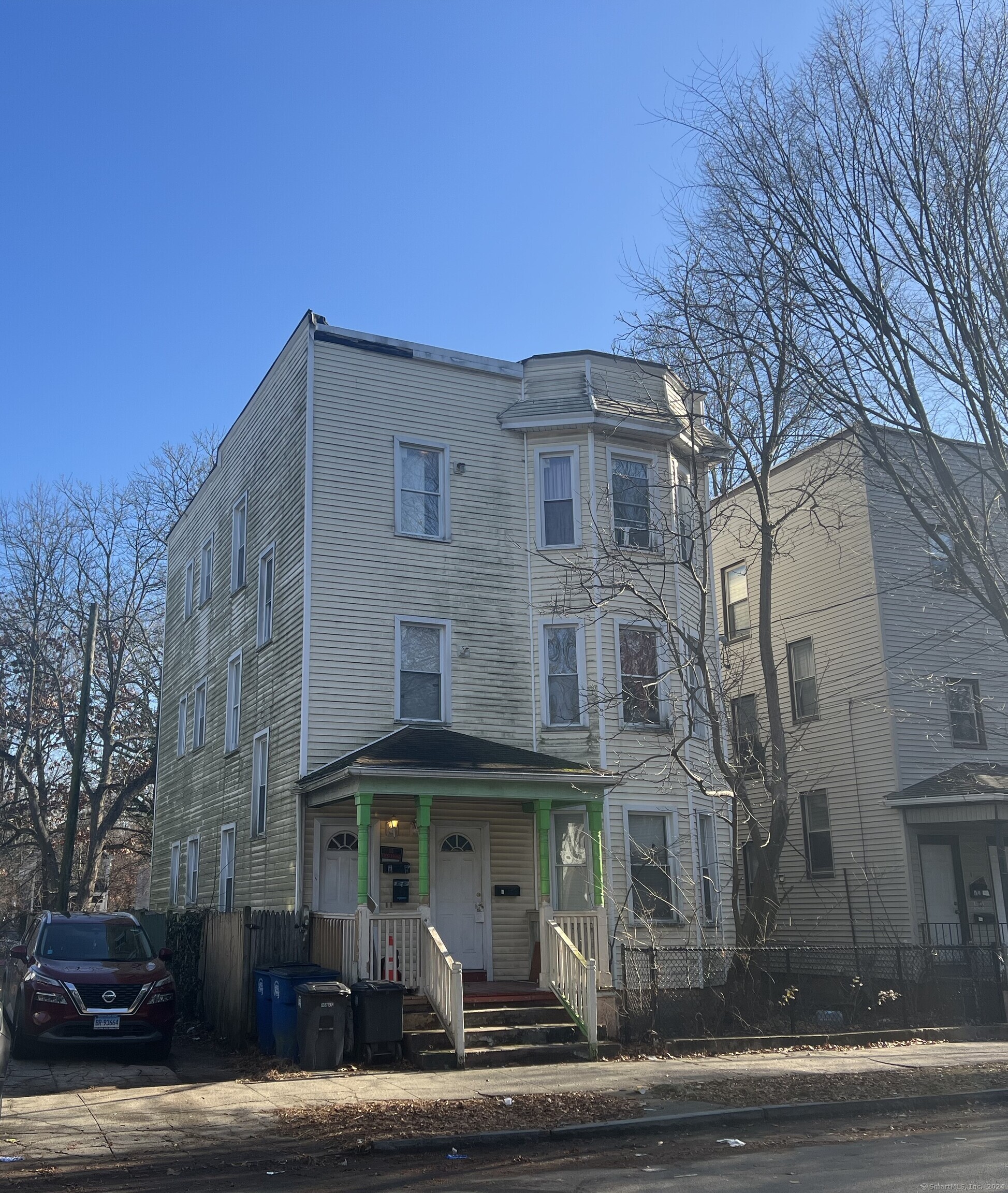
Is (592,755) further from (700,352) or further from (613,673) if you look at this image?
(700,352)

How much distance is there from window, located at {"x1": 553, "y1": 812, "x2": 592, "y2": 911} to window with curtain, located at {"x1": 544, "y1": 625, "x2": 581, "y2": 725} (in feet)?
5.28

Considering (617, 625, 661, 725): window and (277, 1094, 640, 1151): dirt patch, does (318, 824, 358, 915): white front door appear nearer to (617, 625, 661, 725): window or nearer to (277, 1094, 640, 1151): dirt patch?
(617, 625, 661, 725): window

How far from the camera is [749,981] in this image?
16328mm

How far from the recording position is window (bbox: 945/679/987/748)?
73.3ft

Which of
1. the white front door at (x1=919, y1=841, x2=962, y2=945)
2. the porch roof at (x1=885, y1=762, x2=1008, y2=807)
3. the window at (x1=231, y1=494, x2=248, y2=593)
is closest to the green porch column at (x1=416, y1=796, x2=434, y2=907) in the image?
the window at (x1=231, y1=494, x2=248, y2=593)

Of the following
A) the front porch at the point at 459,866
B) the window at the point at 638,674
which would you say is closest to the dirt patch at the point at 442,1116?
the front porch at the point at 459,866

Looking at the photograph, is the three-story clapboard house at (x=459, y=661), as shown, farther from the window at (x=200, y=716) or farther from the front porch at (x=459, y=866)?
the window at (x=200, y=716)

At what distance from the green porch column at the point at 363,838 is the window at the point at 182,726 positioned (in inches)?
493

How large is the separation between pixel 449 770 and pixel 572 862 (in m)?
3.57

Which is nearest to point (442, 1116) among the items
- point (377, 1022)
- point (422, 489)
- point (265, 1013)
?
point (377, 1022)

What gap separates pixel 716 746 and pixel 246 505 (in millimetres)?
10675

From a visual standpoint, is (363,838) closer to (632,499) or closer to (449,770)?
(449,770)

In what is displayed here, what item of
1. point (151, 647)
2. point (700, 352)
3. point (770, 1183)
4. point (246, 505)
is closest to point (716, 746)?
point (700, 352)

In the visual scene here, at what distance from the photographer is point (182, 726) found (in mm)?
26734
